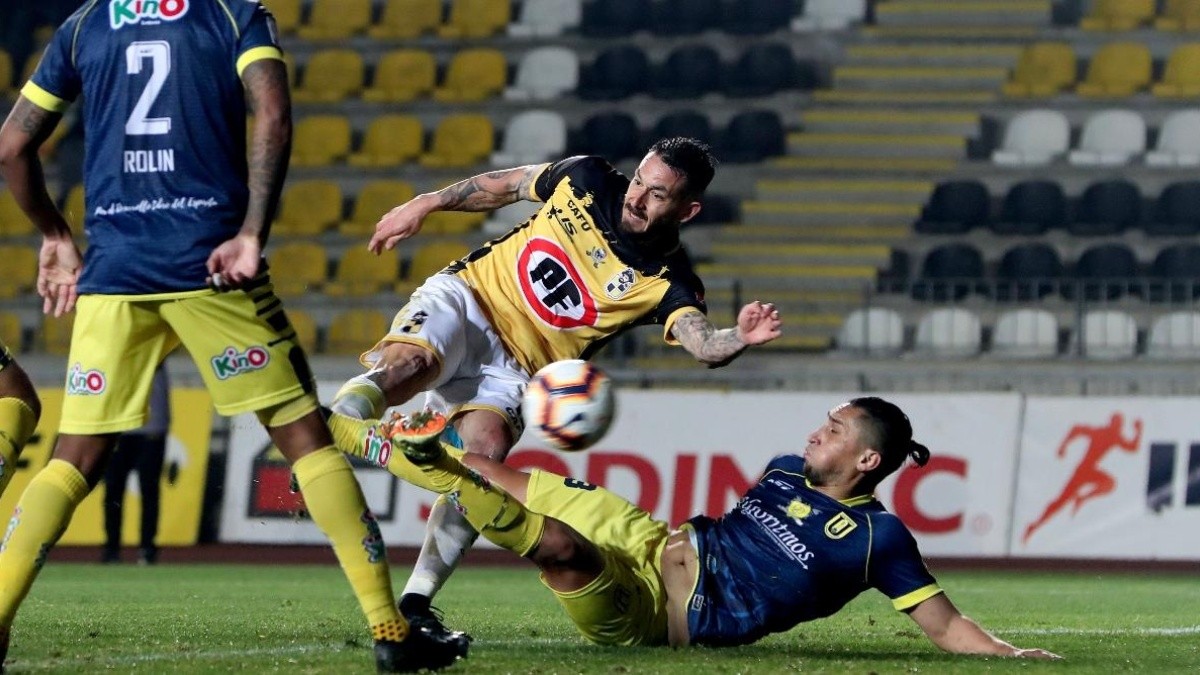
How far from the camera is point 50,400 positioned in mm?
14461

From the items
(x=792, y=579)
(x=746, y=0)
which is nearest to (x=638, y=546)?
(x=792, y=579)

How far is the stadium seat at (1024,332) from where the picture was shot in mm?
16578

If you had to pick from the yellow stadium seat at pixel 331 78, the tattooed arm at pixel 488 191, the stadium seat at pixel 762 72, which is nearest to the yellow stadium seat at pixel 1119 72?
the stadium seat at pixel 762 72

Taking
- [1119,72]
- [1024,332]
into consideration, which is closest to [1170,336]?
[1024,332]

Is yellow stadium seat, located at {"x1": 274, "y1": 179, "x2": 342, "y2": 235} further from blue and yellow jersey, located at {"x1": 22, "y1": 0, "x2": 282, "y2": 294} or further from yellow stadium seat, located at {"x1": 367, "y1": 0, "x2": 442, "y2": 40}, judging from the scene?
blue and yellow jersey, located at {"x1": 22, "y1": 0, "x2": 282, "y2": 294}

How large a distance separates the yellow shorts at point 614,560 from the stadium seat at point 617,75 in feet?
48.7

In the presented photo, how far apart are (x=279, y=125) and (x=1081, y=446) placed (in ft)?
33.8

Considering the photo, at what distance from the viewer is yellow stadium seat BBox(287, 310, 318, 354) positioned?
688 inches

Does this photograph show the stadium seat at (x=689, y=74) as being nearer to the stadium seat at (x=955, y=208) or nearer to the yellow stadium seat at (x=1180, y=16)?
the stadium seat at (x=955, y=208)

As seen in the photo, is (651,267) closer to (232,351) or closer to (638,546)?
(638,546)

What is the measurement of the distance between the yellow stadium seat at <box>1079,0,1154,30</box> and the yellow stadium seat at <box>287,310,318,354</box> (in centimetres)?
1003

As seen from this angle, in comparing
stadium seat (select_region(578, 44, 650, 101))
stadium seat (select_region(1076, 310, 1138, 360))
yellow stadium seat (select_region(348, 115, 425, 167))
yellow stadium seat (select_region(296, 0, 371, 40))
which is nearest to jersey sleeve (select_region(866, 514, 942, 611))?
stadium seat (select_region(1076, 310, 1138, 360))

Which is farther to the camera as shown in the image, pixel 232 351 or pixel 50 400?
pixel 50 400

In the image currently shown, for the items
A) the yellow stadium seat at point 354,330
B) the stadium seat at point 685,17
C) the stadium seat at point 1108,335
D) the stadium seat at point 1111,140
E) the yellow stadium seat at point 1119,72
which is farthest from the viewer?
the stadium seat at point 685,17
